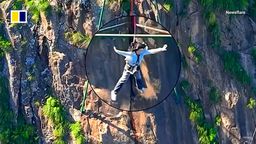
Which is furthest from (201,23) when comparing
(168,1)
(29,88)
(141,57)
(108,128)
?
(29,88)

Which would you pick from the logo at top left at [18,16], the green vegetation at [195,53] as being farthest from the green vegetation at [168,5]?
the logo at top left at [18,16]

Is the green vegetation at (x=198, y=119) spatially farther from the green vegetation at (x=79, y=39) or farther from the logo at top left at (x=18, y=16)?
the logo at top left at (x=18, y=16)

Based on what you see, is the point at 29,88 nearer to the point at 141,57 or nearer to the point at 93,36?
the point at 93,36

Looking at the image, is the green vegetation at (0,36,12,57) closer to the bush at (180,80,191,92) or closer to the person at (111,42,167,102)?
the person at (111,42,167,102)

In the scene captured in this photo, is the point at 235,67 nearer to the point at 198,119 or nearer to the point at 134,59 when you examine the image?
the point at 198,119

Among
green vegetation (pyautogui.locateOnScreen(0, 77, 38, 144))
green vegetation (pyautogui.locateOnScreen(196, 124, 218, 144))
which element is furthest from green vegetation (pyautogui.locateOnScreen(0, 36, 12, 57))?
green vegetation (pyautogui.locateOnScreen(196, 124, 218, 144))

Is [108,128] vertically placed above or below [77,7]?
below

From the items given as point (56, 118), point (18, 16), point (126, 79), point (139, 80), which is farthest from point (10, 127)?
point (139, 80)
